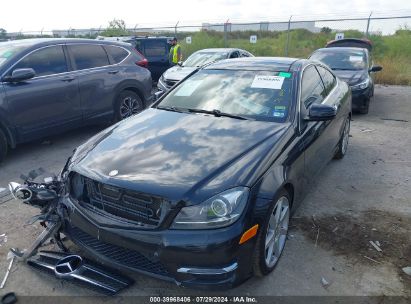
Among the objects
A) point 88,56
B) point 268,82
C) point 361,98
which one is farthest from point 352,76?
point 88,56

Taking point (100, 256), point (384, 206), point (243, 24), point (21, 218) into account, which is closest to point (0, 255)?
point (21, 218)

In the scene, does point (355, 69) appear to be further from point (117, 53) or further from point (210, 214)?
point (210, 214)

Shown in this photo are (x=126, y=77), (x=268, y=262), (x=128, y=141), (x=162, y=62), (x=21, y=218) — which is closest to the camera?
(x=268, y=262)

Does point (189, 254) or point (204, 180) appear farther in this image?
point (204, 180)

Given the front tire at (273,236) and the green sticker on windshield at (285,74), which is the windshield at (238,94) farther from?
the front tire at (273,236)

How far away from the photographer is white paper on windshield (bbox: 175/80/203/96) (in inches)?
163

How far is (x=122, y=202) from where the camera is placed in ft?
8.68

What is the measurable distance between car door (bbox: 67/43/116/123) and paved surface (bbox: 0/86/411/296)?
2.39 feet

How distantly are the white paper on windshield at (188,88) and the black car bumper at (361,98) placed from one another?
538 centimetres

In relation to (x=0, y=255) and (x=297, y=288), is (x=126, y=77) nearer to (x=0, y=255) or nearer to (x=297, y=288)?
(x=0, y=255)

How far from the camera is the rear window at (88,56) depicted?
6.31m

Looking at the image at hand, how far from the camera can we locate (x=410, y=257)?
329 cm

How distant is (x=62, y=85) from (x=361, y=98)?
6.33 m

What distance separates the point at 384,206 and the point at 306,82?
67.0 inches
